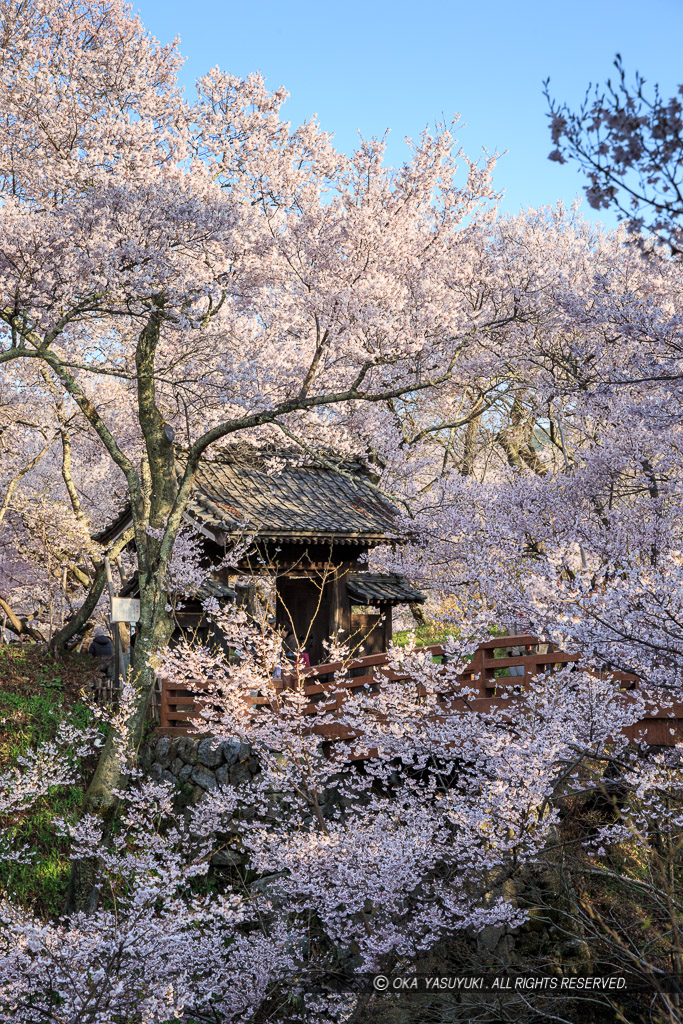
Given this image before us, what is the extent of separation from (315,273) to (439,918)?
803cm

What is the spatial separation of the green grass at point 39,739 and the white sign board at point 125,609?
108 inches

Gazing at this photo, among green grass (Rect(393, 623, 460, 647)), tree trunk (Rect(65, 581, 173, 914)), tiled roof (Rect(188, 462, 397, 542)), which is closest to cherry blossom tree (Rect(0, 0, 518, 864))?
tree trunk (Rect(65, 581, 173, 914))

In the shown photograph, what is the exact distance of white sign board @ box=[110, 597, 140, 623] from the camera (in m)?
12.6

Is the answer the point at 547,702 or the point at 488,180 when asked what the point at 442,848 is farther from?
the point at 488,180

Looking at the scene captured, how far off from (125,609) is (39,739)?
3.90 m

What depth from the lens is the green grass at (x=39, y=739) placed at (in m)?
12.1

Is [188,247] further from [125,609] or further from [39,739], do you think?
[39,739]

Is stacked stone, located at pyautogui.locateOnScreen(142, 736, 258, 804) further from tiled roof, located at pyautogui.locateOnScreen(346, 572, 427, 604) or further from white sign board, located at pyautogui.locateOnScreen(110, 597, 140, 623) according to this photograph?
tiled roof, located at pyautogui.locateOnScreen(346, 572, 427, 604)

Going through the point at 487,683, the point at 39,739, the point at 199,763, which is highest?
the point at 487,683

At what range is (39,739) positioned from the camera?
583 inches

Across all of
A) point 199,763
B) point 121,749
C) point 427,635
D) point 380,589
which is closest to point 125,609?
point 121,749

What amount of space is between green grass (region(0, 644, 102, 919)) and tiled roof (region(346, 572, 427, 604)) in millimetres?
5932

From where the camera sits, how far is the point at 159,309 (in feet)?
37.9

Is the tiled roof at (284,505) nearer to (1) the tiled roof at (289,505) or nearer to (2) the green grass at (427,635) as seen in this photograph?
(1) the tiled roof at (289,505)
